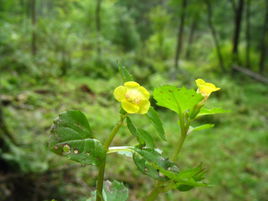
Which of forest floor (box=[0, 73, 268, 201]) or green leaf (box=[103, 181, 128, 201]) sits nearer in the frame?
green leaf (box=[103, 181, 128, 201])

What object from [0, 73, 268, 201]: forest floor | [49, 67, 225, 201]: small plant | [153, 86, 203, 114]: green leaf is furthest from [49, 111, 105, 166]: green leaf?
[0, 73, 268, 201]: forest floor

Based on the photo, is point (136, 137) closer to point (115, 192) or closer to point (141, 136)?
point (141, 136)

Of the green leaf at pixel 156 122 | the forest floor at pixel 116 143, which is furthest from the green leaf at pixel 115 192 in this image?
the forest floor at pixel 116 143

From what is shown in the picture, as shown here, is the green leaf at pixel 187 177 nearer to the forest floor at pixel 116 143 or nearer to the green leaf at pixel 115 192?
the green leaf at pixel 115 192

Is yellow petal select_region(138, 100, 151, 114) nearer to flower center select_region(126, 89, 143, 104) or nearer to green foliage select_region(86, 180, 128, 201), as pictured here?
flower center select_region(126, 89, 143, 104)

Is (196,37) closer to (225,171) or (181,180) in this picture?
(225,171)

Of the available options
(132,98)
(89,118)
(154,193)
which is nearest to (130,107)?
(132,98)

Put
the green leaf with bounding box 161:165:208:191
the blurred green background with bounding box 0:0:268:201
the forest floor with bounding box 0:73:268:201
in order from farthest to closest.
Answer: the forest floor with bounding box 0:73:268:201
the blurred green background with bounding box 0:0:268:201
the green leaf with bounding box 161:165:208:191

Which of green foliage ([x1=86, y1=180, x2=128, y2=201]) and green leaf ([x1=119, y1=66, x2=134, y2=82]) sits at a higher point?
green leaf ([x1=119, y1=66, x2=134, y2=82])
